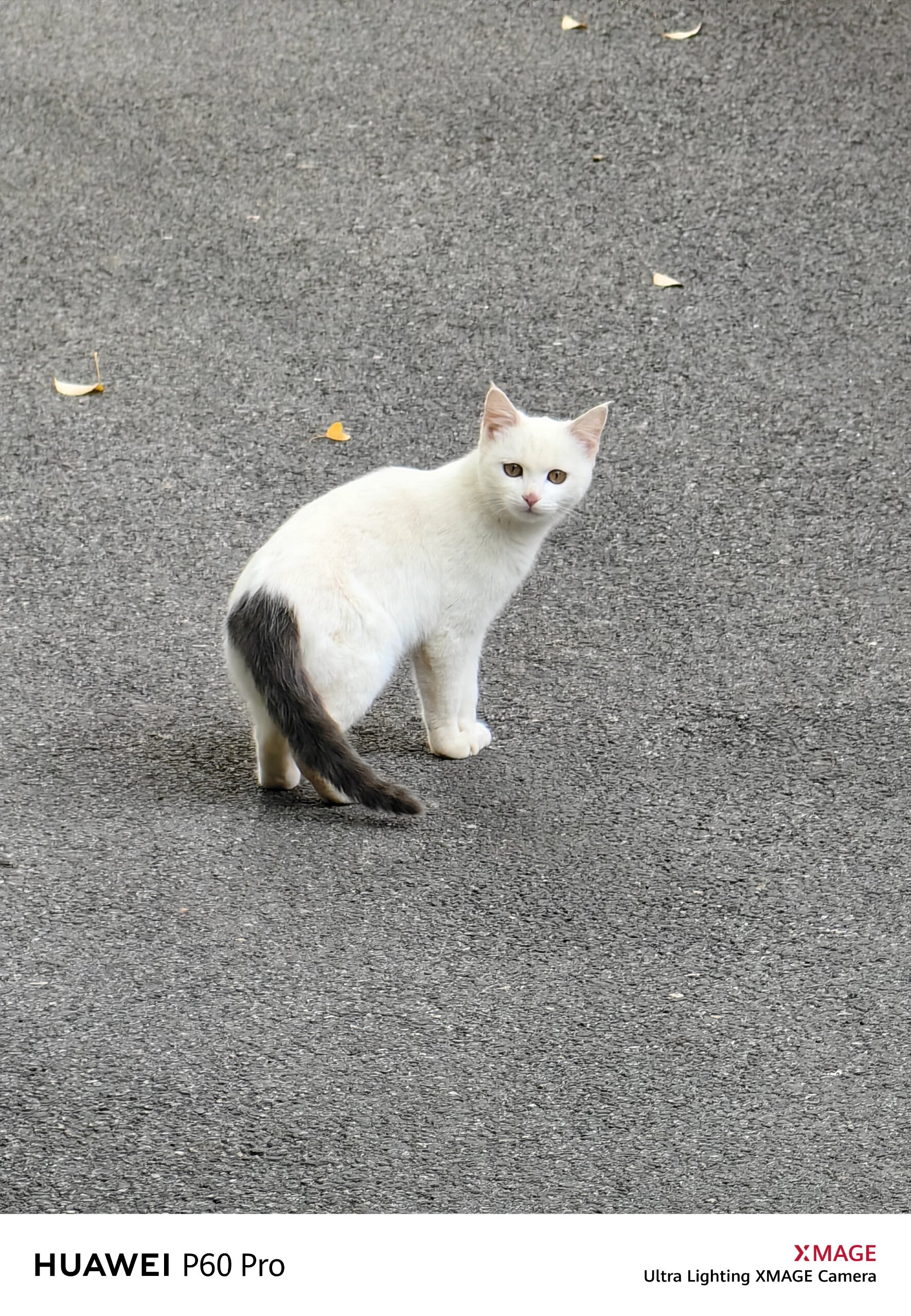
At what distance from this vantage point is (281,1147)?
2428 mm

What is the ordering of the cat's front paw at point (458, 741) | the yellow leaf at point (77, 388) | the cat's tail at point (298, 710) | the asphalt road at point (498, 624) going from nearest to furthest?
the asphalt road at point (498, 624) → the cat's tail at point (298, 710) → the cat's front paw at point (458, 741) → the yellow leaf at point (77, 388)

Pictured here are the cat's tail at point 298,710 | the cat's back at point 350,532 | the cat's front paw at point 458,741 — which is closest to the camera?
the cat's tail at point 298,710

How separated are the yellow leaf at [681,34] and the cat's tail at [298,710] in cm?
488

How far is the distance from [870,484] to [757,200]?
1862mm

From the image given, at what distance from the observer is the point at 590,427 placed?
332 cm

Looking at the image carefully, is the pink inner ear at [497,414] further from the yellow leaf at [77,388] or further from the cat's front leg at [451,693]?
the yellow leaf at [77,388]

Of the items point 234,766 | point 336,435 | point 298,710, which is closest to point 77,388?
point 336,435

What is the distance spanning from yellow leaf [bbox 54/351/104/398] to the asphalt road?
0.12 ft

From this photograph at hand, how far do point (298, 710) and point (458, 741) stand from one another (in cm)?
55

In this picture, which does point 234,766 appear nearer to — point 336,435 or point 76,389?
point 336,435

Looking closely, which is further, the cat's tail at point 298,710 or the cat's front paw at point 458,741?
the cat's front paw at point 458,741

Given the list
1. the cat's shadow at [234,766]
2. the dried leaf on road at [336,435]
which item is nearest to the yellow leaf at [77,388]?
the dried leaf on road at [336,435]

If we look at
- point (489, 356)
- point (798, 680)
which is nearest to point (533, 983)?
point (798, 680)

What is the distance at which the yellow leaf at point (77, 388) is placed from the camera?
16.4ft
